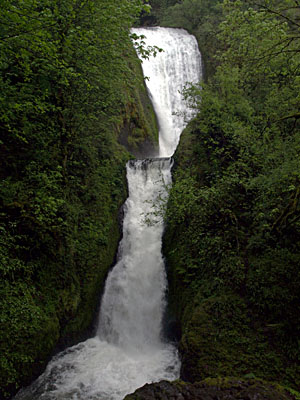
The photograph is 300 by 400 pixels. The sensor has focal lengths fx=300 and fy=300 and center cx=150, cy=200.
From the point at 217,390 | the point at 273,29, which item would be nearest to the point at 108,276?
the point at 217,390

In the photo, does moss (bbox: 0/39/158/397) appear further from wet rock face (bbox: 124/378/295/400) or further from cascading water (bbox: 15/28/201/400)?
wet rock face (bbox: 124/378/295/400)

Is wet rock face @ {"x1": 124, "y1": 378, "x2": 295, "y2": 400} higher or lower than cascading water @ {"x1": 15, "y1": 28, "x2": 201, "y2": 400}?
higher

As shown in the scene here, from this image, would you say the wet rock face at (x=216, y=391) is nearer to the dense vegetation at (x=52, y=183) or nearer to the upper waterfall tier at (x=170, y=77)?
the dense vegetation at (x=52, y=183)

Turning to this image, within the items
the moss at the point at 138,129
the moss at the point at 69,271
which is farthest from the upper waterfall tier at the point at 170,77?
the moss at the point at 69,271

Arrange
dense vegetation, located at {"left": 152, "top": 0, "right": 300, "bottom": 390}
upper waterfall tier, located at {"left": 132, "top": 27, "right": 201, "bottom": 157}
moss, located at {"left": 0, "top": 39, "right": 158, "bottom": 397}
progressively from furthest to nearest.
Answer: upper waterfall tier, located at {"left": 132, "top": 27, "right": 201, "bottom": 157}, moss, located at {"left": 0, "top": 39, "right": 158, "bottom": 397}, dense vegetation, located at {"left": 152, "top": 0, "right": 300, "bottom": 390}

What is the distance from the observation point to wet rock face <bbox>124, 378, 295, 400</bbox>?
3.36 meters

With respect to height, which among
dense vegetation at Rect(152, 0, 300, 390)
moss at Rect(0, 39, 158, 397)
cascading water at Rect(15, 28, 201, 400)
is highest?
dense vegetation at Rect(152, 0, 300, 390)

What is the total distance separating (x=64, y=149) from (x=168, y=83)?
14.7m

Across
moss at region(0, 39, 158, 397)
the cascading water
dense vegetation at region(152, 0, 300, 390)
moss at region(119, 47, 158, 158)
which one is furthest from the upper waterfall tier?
dense vegetation at region(152, 0, 300, 390)

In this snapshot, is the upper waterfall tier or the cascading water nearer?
the cascading water

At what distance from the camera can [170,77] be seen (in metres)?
21.2

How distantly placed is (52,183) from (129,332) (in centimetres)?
486

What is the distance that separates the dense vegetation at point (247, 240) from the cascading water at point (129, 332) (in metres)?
0.90

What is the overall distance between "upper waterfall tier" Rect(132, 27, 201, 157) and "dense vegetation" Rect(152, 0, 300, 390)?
32.7ft
